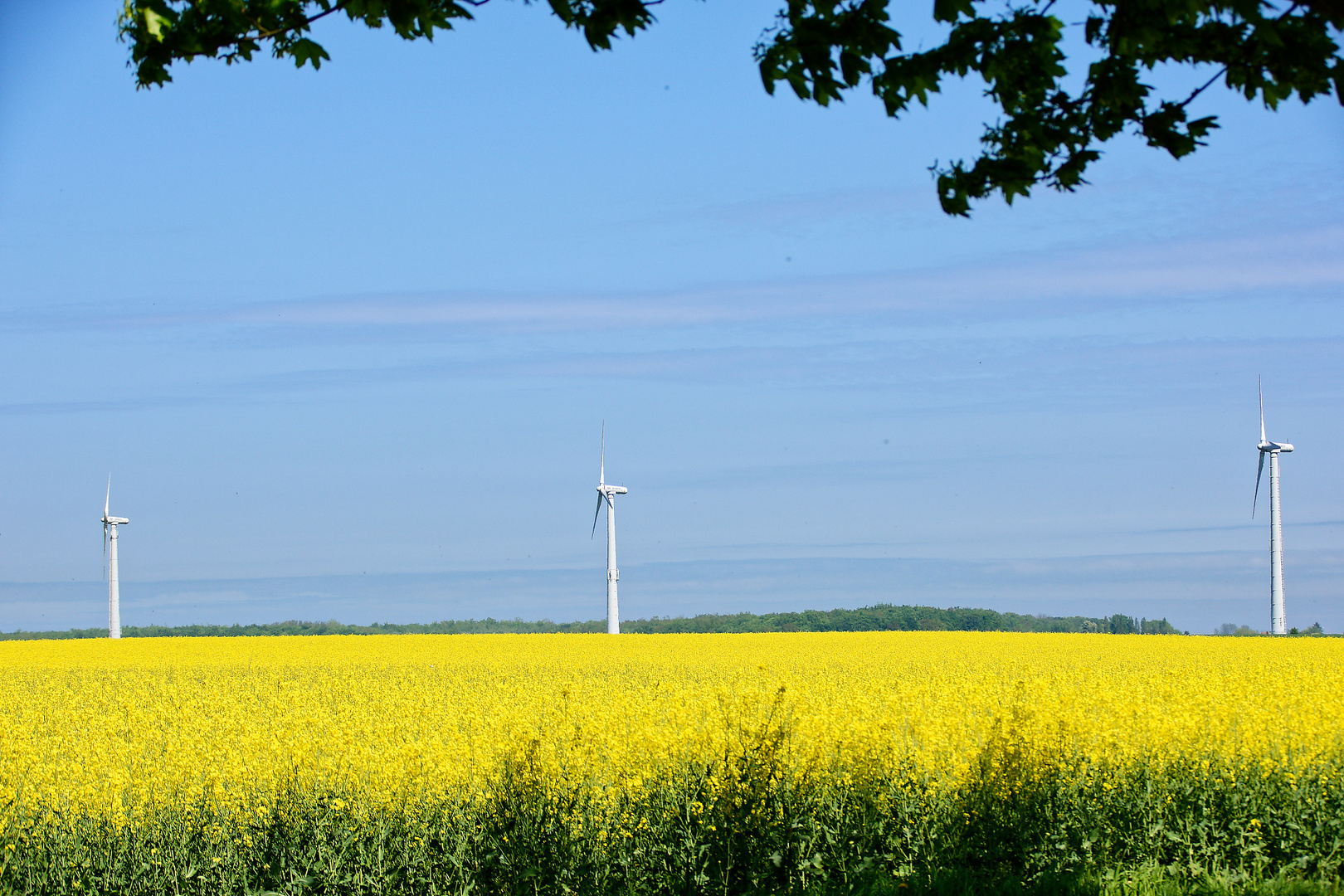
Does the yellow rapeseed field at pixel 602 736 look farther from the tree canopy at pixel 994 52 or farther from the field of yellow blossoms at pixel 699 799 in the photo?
the tree canopy at pixel 994 52

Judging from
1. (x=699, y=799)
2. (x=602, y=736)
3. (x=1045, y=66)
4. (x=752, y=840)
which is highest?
(x=1045, y=66)

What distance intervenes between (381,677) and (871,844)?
18796 millimetres

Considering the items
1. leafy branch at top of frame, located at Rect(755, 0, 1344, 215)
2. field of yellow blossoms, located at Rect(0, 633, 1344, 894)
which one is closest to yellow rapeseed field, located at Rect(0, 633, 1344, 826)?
field of yellow blossoms, located at Rect(0, 633, 1344, 894)

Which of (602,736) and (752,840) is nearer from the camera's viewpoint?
(752,840)

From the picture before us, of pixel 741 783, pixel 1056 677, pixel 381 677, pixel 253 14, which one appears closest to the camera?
pixel 253 14

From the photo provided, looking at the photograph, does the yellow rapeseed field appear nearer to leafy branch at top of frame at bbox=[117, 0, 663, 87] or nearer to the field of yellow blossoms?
the field of yellow blossoms

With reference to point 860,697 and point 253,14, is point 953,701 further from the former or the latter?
point 253,14

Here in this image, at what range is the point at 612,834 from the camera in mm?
10031

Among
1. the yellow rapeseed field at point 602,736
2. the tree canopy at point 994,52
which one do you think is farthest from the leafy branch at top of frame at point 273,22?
the yellow rapeseed field at point 602,736

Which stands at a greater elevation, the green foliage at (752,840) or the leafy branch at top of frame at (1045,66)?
the leafy branch at top of frame at (1045,66)

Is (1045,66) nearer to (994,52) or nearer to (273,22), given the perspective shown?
(994,52)

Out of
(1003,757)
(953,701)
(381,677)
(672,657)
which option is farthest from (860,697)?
(672,657)

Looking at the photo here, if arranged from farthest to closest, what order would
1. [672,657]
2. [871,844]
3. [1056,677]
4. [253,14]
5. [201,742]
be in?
[672,657], [1056,677], [201,742], [871,844], [253,14]

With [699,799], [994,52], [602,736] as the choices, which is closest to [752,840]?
[699,799]
